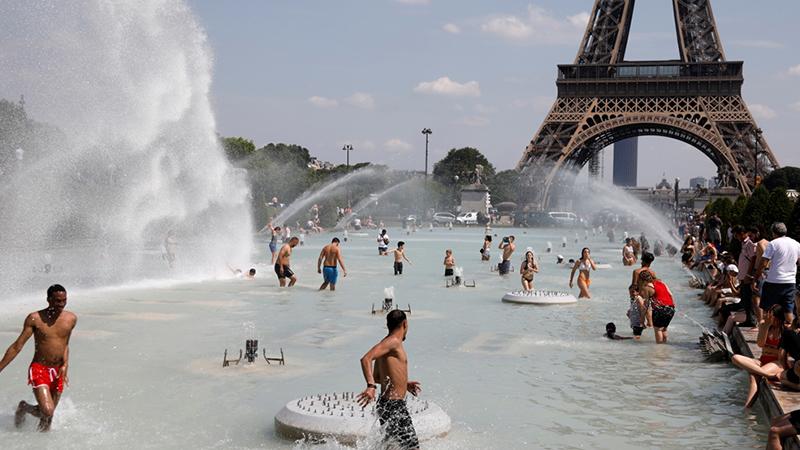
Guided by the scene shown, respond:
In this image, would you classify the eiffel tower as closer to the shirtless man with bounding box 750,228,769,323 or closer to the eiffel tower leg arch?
the eiffel tower leg arch

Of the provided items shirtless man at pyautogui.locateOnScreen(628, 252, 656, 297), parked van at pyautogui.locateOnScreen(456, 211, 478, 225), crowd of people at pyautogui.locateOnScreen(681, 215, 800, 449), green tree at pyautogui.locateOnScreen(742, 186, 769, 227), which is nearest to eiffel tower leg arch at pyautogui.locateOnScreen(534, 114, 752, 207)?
parked van at pyautogui.locateOnScreen(456, 211, 478, 225)

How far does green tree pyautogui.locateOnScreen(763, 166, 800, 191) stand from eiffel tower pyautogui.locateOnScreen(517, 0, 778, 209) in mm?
7776

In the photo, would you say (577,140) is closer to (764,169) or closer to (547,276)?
Answer: (764,169)

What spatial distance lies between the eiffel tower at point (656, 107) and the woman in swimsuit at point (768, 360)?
7598 centimetres

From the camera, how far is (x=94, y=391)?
41.9 ft

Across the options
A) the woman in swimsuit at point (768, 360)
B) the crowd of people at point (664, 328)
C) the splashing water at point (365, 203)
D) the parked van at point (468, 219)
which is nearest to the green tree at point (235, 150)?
the splashing water at point (365, 203)

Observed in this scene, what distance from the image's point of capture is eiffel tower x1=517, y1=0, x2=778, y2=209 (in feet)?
285

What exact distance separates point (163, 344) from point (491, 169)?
144 metres

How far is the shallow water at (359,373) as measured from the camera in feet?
36.0

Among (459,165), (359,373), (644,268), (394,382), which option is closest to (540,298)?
(644,268)

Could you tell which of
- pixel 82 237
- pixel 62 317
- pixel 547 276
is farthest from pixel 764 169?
pixel 62 317

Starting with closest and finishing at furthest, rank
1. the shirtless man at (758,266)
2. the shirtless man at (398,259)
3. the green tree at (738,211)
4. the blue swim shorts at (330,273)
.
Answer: the shirtless man at (758,266) → the blue swim shorts at (330,273) → the shirtless man at (398,259) → the green tree at (738,211)

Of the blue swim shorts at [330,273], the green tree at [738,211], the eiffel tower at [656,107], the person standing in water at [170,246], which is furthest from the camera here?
the eiffel tower at [656,107]

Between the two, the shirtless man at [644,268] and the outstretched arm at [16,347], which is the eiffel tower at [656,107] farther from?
the outstretched arm at [16,347]
